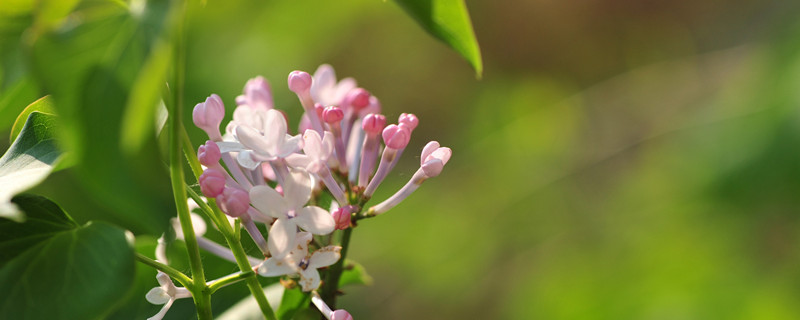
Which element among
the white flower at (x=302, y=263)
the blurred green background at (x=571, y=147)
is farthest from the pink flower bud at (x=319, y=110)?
the blurred green background at (x=571, y=147)

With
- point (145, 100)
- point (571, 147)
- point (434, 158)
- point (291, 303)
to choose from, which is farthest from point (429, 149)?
point (571, 147)

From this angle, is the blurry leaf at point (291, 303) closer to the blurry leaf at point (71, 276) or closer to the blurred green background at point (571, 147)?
the blurry leaf at point (71, 276)

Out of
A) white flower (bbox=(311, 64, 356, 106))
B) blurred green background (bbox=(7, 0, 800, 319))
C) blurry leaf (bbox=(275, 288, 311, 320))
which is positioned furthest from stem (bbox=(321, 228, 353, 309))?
blurred green background (bbox=(7, 0, 800, 319))

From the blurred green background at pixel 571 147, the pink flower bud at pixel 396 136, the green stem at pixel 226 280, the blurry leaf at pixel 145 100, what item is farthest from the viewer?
the blurred green background at pixel 571 147

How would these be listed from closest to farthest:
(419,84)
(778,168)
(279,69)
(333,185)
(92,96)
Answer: (92,96)
(333,185)
(778,168)
(279,69)
(419,84)

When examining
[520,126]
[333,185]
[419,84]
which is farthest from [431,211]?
[333,185]

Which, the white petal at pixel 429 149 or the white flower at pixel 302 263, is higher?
the white petal at pixel 429 149

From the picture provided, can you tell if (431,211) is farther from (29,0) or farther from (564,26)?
(29,0)

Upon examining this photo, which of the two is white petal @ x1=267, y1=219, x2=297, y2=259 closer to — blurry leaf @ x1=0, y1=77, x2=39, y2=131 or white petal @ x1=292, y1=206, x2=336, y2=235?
white petal @ x1=292, y1=206, x2=336, y2=235
